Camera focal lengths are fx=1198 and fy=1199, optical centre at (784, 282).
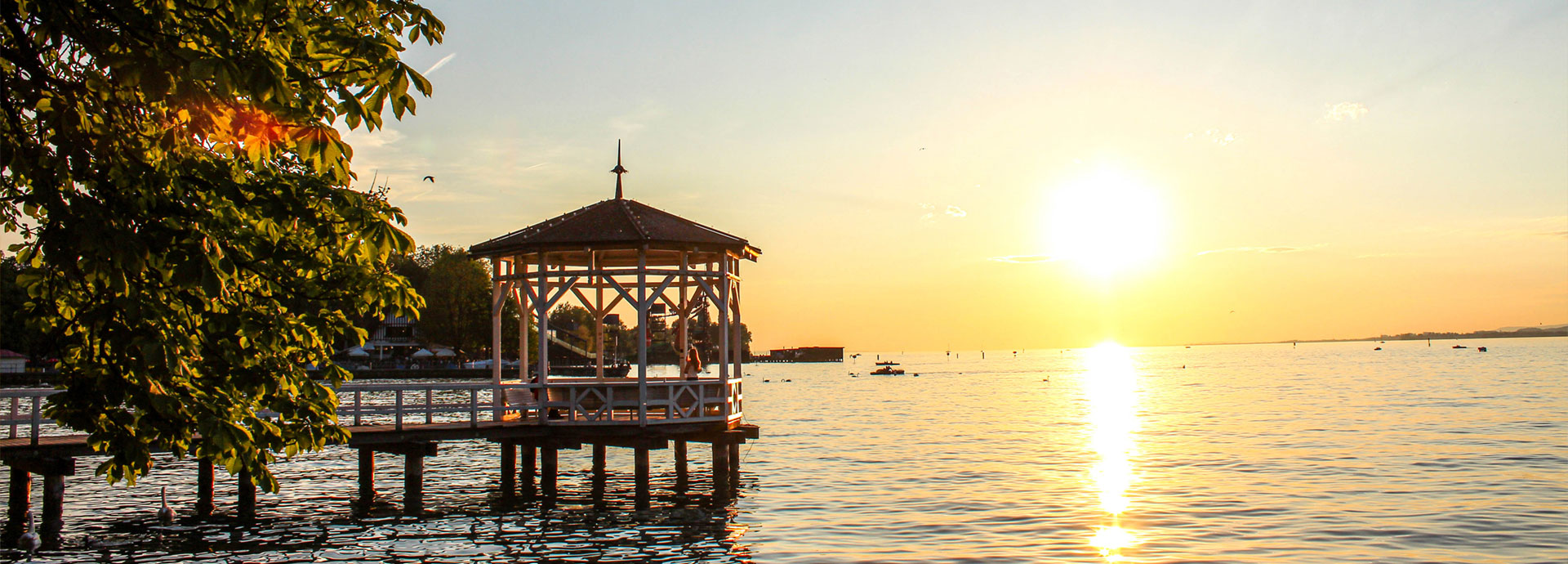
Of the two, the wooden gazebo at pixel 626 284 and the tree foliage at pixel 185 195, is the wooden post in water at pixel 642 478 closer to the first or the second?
the wooden gazebo at pixel 626 284

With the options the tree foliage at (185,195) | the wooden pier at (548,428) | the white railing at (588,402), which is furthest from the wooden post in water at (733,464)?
the tree foliage at (185,195)

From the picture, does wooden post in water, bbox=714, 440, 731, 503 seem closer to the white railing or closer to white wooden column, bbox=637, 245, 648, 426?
the white railing

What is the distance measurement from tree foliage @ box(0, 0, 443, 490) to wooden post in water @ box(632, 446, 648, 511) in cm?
1379

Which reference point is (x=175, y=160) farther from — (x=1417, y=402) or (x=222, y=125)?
(x=1417, y=402)

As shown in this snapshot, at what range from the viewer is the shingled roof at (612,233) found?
72.1 feet

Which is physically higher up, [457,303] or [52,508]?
[457,303]

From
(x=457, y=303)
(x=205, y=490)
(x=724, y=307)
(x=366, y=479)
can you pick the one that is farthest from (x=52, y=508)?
(x=457, y=303)

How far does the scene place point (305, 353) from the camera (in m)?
9.54

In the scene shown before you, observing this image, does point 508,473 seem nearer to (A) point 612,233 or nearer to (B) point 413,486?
(B) point 413,486

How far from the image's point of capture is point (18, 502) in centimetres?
1992

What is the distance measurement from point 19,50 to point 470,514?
630 inches

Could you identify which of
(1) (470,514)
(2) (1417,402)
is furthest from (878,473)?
(2) (1417,402)

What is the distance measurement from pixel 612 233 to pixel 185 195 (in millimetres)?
14202

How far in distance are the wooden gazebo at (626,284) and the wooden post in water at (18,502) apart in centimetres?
798
